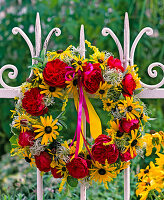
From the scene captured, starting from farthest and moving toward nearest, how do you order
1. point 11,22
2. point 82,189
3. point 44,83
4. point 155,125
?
point 11,22
point 155,125
point 82,189
point 44,83

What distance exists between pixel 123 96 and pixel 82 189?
0.40 metres

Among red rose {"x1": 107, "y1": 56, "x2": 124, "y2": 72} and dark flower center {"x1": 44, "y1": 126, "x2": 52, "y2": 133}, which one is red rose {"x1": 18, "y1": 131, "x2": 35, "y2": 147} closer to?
dark flower center {"x1": 44, "y1": 126, "x2": 52, "y2": 133}

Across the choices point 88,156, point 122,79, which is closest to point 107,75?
point 122,79

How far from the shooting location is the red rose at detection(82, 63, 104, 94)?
1.05m

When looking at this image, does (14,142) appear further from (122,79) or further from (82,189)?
(122,79)

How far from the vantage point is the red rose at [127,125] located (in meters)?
1.06

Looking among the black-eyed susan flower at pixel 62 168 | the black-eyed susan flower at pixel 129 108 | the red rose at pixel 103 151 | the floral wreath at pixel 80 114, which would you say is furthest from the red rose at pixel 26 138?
the black-eyed susan flower at pixel 129 108

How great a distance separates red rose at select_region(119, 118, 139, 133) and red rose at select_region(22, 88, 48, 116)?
0.28 m

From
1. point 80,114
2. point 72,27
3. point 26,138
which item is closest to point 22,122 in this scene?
point 26,138

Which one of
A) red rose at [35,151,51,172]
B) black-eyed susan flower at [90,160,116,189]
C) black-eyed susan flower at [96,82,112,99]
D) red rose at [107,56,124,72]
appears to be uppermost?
red rose at [107,56,124,72]

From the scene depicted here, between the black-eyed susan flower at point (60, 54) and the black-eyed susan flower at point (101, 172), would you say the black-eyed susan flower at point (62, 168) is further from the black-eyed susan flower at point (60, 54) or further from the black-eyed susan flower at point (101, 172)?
the black-eyed susan flower at point (60, 54)

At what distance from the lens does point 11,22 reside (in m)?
2.24

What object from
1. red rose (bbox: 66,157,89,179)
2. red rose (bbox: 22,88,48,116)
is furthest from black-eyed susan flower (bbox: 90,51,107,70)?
red rose (bbox: 66,157,89,179)

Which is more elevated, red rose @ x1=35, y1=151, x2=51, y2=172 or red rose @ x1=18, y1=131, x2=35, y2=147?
→ red rose @ x1=18, y1=131, x2=35, y2=147
